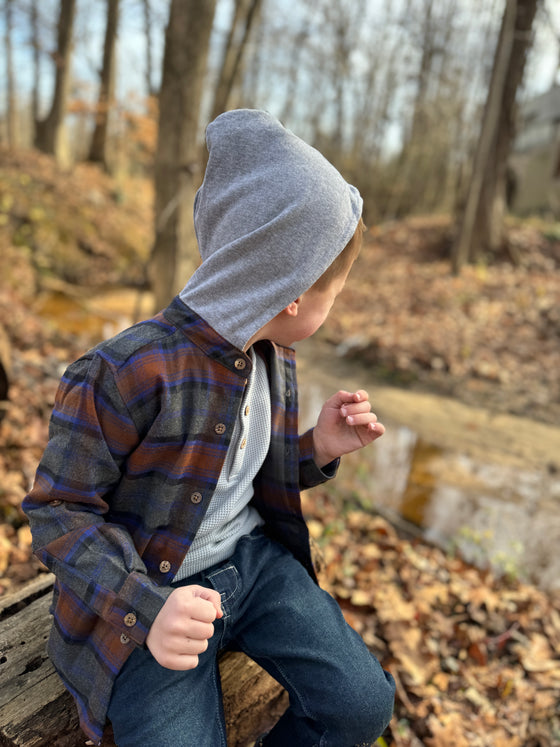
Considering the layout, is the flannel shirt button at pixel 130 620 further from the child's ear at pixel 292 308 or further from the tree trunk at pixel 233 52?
the tree trunk at pixel 233 52

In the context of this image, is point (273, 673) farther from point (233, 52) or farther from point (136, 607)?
point (233, 52)

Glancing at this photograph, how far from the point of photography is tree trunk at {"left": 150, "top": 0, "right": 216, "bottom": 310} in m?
3.90

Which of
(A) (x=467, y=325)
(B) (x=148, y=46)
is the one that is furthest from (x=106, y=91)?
(A) (x=467, y=325)

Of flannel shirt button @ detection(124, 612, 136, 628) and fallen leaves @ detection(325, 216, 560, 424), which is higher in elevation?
flannel shirt button @ detection(124, 612, 136, 628)

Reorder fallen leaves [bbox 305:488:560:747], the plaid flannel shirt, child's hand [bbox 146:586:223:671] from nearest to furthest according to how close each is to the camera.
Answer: child's hand [bbox 146:586:223:671], the plaid flannel shirt, fallen leaves [bbox 305:488:560:747]

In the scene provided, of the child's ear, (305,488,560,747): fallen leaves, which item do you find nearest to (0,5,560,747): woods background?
(305,488,560,747): fallen leaves

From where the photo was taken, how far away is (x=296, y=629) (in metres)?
1.55

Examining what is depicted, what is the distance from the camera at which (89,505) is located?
131 cm

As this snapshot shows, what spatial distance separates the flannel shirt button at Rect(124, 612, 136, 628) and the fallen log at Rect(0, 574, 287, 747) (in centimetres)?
48

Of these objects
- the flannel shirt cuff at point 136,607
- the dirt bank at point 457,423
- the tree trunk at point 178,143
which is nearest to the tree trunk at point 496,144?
the dirt bank at point 457,423

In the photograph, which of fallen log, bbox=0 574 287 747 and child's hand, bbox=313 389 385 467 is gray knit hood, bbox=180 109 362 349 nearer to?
child's hand, bbox=313 389 385 467

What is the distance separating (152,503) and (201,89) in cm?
369

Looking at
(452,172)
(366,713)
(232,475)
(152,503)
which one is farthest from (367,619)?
(452,172)

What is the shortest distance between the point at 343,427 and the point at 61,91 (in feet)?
47.1
